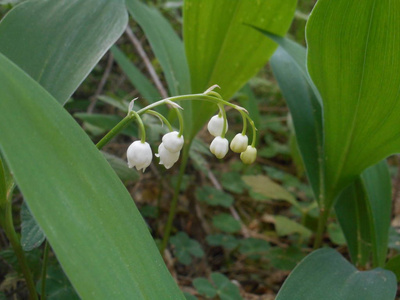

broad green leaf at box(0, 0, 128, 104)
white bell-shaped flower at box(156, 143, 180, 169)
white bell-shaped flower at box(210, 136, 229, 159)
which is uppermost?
broad green leaf at box(0, 0, 128, 104)

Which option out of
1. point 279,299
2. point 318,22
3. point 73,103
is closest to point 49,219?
point 279,299

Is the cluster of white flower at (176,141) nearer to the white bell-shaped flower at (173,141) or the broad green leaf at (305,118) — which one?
the white bell-shaped flower at (173,141)

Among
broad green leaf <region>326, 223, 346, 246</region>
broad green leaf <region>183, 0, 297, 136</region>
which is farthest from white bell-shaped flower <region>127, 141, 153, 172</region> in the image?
broad green leaf <region>326, 223, 346, 246</region>

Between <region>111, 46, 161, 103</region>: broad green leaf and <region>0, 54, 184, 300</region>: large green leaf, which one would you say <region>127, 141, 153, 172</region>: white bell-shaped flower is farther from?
<region>111, 46, 161, 103</region>: broad green leaf

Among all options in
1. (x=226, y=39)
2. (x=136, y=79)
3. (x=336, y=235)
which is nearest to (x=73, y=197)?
(x=226, y=39)

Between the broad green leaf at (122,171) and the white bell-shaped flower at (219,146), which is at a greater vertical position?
the white bell-shaped flower at (219,146)

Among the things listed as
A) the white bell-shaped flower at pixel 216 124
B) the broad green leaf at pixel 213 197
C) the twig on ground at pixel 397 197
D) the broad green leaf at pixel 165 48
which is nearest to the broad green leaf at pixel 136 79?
the broad green leaf at pixel 165 48
